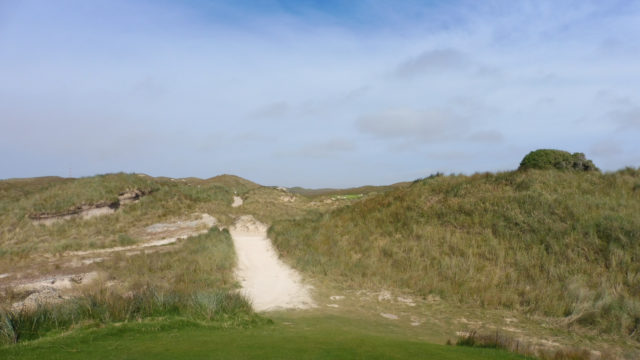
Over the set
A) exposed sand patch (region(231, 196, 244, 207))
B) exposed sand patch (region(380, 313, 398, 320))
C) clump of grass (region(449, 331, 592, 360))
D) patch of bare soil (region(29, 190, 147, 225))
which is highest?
exposed sand patch (region(231, 196, 244, 207))

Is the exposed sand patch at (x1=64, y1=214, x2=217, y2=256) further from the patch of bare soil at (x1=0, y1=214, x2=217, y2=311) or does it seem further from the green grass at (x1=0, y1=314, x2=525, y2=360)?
the green grass at (x1=0, y1=314, x2=525, y2=360)

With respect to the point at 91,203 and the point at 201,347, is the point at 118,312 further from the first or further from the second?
the point at 91,203

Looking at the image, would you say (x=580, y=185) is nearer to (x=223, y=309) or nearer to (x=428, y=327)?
(x=428, y=327)

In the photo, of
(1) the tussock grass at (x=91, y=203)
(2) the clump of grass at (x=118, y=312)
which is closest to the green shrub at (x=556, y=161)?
(2) the clump of grass at (x=118, y=312)

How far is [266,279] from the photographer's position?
1449cm

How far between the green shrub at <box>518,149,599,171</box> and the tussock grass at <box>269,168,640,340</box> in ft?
3.88

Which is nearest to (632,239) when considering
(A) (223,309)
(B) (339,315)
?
(B) (339,315)

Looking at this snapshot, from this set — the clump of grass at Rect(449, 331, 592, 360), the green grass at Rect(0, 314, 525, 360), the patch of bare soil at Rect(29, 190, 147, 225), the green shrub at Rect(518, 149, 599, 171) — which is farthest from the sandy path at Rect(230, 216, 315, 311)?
the patch of bare soil at Rect(29, 190, 147, 225)

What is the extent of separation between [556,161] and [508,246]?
9319 millimetres

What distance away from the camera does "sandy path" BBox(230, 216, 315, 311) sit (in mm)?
11547

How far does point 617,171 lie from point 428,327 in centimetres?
1634

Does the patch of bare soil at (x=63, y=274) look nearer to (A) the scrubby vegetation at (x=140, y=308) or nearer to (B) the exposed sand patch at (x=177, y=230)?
(B) the exposed sand patch at (x=177, y=230)

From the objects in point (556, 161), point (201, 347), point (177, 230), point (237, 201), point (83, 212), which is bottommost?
point (177, 230)

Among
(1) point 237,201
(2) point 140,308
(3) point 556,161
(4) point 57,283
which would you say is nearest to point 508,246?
(3) point 556,161
